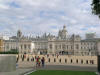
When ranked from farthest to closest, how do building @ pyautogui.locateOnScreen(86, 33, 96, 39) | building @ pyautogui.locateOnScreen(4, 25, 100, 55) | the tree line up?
building @ pyautogui.locateOnScreen(86, 33, 96, 39) → building @ pyautogui.locateOnScreen(4, 25, 100, 55) → the tree

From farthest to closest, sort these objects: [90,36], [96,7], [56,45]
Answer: [90,36], [56,45], [96,7]

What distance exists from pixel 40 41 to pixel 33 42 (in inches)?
220

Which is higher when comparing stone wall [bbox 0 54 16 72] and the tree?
the tree

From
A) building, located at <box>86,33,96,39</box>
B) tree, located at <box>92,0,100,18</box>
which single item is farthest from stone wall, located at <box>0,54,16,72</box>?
building, located at <box>86,33,96,39</box>

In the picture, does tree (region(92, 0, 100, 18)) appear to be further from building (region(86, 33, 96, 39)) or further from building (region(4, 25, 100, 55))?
building (region(86, 33, 96, 39))

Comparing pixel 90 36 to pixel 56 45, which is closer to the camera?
pixel 56 45

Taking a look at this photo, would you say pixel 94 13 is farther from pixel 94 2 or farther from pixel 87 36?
pixel 87 36

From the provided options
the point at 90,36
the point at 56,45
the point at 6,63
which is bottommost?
the point at 56,45

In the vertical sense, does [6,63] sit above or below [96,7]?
below

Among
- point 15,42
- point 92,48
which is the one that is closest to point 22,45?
point 15,42

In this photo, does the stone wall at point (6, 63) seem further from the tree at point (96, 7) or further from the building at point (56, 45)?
the building at point (56, 45)

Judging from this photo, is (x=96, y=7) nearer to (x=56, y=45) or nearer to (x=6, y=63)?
(x=6, y=63)

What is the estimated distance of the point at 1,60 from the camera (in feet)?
53.3

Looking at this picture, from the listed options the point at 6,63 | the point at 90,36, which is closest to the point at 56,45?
the point at 90,36
